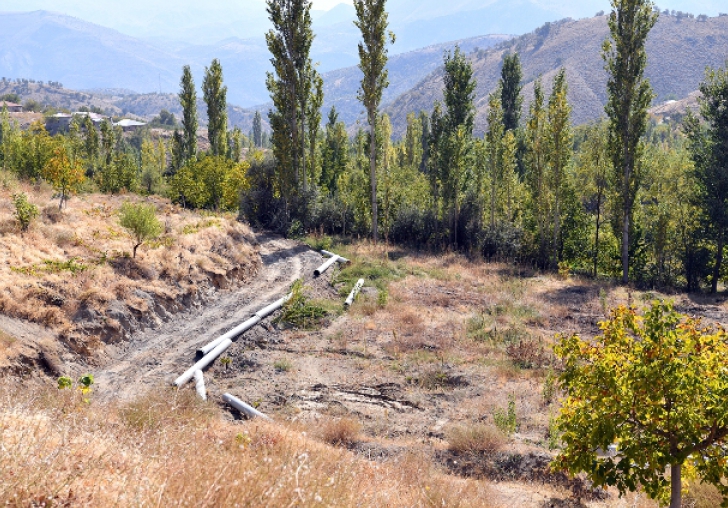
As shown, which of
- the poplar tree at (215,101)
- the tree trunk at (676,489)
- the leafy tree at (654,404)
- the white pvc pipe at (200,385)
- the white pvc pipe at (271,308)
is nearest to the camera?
the leafy tree at (654,404)

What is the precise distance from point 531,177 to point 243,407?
82.4 feet

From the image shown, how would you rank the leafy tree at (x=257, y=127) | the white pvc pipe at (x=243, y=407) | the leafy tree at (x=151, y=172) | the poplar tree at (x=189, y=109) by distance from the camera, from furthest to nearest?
the leafy tree at (x=257, y=127) → the leafy tree at (x=151, y=172) → the poplar tree at (x=189, y=109) → the white pvc pipe at (x=243, y=407)

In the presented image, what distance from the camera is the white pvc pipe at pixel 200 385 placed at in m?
11.1

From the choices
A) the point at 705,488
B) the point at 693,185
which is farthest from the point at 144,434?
the point at 693,185

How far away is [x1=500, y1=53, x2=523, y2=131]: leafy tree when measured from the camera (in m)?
43.6

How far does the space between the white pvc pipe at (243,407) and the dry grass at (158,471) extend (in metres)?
2.66

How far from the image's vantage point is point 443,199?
105ft

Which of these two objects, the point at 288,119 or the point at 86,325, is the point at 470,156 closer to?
the point at 288,119

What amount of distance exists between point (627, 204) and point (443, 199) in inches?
399

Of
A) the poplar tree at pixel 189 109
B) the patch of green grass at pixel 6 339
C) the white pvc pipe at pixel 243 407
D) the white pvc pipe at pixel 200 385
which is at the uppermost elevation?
the poplar tree at pixel 189 109

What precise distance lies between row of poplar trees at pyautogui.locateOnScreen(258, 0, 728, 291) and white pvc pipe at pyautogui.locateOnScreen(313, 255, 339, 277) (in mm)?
6786

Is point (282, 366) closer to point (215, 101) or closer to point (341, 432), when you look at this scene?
point (341, 432)

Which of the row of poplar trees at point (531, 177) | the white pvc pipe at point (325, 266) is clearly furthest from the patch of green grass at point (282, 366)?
the row of poplar trees at point (531, 177)

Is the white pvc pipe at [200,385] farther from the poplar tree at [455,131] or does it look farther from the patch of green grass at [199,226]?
the poplar tree at [455,131]
